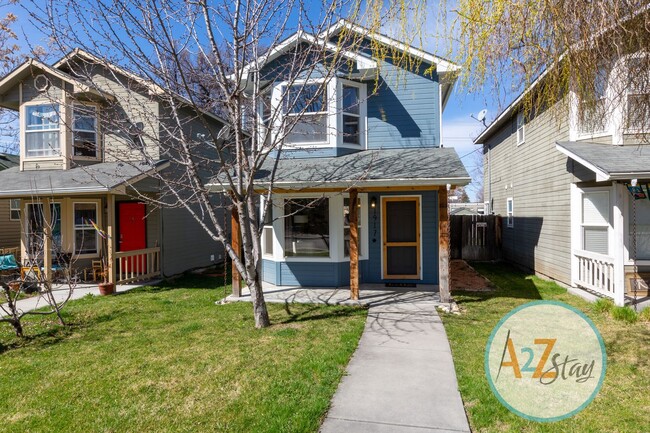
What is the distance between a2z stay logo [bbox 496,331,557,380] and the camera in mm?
4389

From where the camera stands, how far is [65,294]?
934cm

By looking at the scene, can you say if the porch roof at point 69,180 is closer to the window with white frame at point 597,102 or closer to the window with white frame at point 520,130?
the window with white frame at point 597,102

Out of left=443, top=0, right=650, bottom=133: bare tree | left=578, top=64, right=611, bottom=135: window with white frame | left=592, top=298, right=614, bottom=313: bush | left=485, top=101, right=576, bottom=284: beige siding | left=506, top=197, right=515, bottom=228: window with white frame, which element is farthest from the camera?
left=506, top=197, right=515, bottom=228: window with white frame

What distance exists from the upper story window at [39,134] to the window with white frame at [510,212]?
49.4 ft

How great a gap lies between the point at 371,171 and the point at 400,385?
454 cm

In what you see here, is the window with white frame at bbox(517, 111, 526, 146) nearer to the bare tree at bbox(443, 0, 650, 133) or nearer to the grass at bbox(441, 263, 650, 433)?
the grass at bbox(441, 263, 650, 433)

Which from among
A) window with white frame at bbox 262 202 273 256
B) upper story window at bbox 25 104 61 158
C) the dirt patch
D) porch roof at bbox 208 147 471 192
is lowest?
the dirt patch

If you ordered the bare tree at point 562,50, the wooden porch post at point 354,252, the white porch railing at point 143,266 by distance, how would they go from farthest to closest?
the white porch railing at point 143,266
the wooden porch post at point 354,252
the bare tree at point 562,50

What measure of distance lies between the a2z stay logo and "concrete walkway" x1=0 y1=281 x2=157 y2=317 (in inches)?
347

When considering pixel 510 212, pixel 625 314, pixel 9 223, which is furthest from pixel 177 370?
pixel 9 223

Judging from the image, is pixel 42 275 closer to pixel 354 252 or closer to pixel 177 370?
pixel 177 370

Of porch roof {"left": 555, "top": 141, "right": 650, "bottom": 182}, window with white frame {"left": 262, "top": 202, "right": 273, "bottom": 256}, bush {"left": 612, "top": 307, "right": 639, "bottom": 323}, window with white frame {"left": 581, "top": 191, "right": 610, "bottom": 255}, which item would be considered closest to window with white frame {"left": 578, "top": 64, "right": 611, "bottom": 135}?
porch roof {"left": 555, "top": 141, "right": 650, "bottom": 182}

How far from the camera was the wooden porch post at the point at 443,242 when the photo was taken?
7.42 m

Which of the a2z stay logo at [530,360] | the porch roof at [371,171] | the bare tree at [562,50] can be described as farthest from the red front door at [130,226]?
the bare tree at [562,50]
